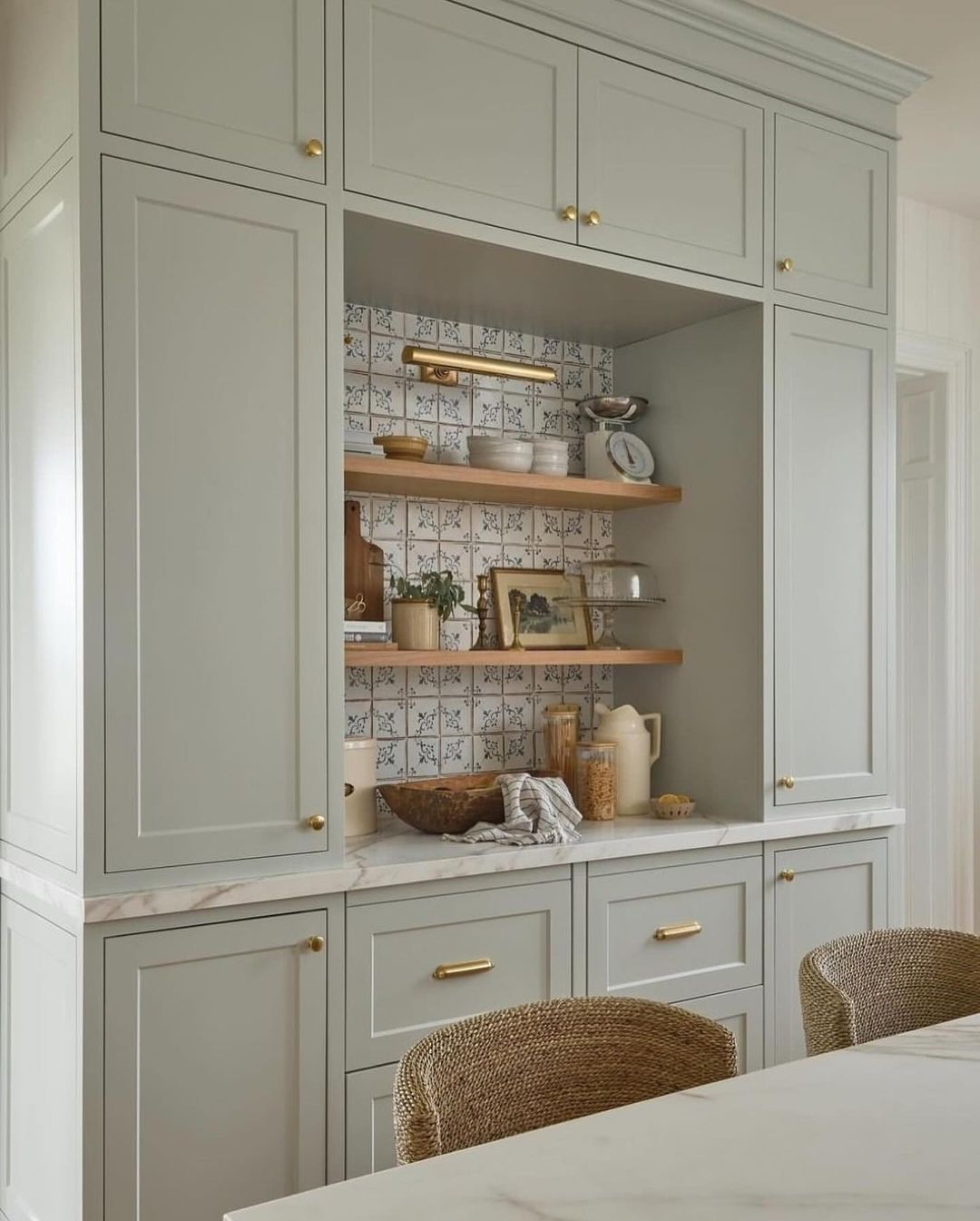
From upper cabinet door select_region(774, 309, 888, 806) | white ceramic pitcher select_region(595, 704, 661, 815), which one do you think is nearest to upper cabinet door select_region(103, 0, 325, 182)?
upper cabinet door select_region(774, 309, 888, 806)

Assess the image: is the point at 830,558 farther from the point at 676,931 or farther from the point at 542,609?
the point at 676,931

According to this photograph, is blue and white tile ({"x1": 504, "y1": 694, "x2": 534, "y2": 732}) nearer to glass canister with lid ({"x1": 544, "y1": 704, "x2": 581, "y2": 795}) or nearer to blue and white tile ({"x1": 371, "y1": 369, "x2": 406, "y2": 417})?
glass canister with lid ({"x1": 544, "y1": 704, "x2": 581, "y2": 795})

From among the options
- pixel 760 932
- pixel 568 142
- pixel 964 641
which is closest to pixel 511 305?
pixel 568 142

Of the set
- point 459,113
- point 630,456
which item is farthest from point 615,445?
point 459,113

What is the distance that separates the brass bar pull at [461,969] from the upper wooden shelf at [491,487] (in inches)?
40.5

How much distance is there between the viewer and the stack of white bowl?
2771 millimetres

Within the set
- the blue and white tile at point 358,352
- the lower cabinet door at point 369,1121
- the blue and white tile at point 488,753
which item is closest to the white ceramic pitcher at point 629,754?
the blue and white tile at point 488,753

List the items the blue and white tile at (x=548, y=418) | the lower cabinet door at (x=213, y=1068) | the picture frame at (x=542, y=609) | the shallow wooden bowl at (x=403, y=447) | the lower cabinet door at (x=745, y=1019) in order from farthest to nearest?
the blue and white tile at (x=548, y=418)
the picture frame at (x=542, y=609)
the lower cabinet door at (x=745, y=1019)
the shallow wooden bowl at (x=403, y=447)
the lower cabinet door at (x=213, y=1068)

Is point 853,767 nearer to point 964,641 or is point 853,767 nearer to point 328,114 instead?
point 964,641

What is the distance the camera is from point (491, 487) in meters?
A: 2.73

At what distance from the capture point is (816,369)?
2941 mm

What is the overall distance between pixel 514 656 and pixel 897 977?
1.22m

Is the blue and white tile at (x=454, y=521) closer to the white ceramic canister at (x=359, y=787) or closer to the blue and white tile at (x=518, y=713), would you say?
the blue and white tile at (x=518, y=713)

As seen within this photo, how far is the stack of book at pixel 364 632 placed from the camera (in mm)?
2539
